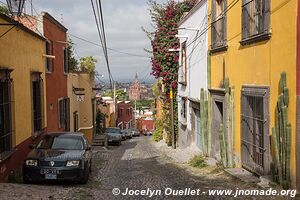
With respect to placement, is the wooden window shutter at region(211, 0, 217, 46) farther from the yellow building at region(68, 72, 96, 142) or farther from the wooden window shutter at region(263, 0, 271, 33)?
the yellow building at region(68, 72, 96, 142)

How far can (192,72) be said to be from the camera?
19.8m

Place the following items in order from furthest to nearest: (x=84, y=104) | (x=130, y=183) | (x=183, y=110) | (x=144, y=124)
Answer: (x=144, y=124) < (x=84, y=104) < (x=183, y=110) < (x=130, y=183)

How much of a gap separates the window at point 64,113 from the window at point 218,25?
32.7ft

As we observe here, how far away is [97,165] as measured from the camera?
16719mm

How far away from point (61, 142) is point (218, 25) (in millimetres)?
6425

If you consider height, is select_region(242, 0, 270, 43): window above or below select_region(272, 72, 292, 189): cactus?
above

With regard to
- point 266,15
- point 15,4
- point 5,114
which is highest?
point 15,4

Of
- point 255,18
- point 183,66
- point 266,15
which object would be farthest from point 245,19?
point 183,66

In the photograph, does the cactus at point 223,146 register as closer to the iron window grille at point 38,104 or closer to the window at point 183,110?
the iron window grille at point 38,104

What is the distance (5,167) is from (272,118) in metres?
6.84

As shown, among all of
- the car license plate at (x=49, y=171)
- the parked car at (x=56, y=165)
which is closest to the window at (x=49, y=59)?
the parked car at (x=56, y=165)

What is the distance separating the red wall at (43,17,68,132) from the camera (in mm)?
19500

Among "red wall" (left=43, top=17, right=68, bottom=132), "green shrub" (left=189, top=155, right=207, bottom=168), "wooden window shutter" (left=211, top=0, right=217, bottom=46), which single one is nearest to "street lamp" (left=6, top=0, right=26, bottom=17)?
"wooden window shutter" (left=211, top=0, right=217, bottom=46)

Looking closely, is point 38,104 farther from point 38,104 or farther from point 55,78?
point 55,78
